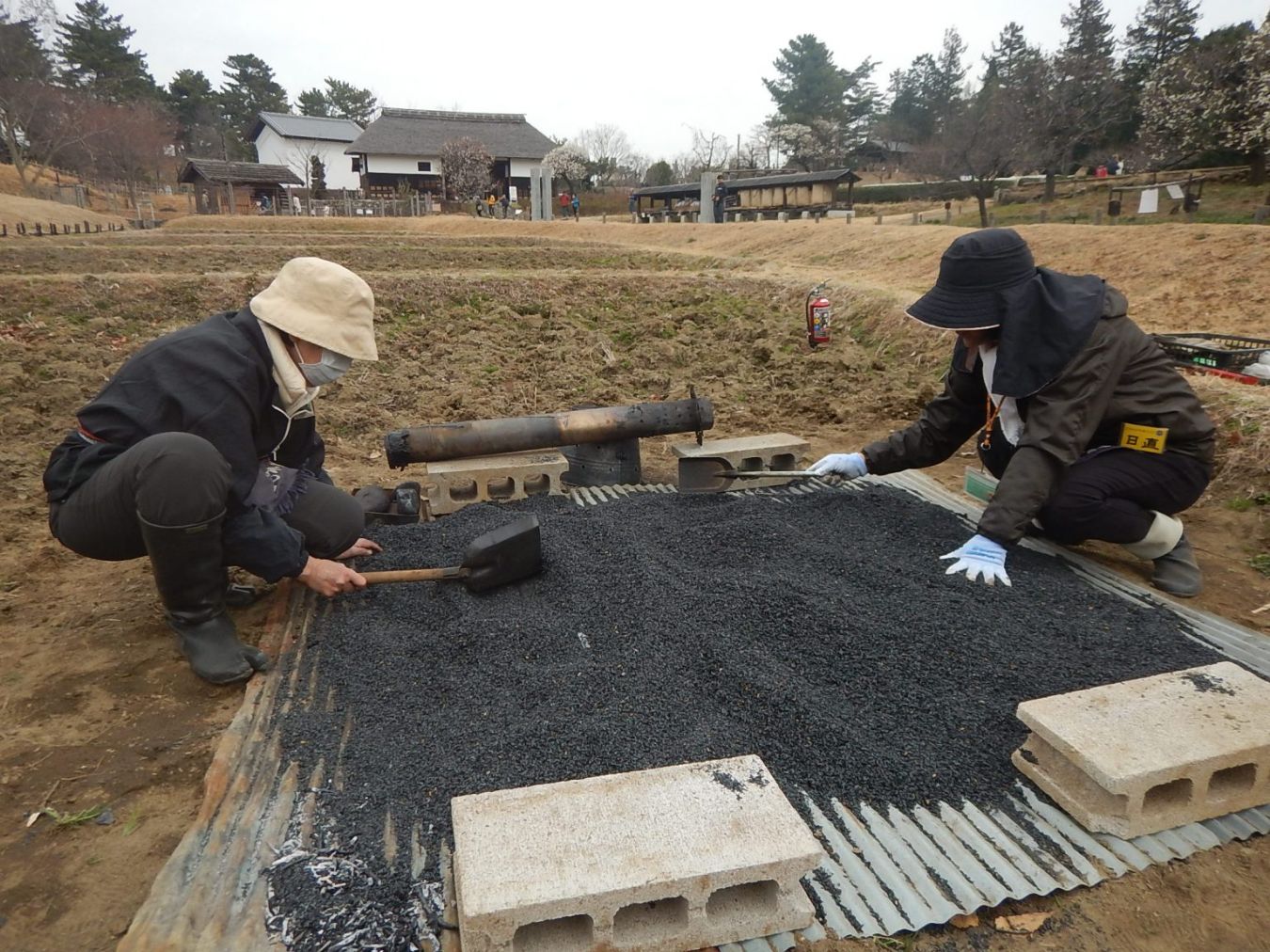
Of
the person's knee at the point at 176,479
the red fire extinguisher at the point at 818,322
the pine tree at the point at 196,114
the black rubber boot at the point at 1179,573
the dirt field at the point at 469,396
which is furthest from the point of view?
the pine tree at the point at 196,114

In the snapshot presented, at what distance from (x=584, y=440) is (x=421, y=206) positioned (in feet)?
111

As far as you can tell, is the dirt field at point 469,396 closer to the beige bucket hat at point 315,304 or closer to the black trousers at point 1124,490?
the black trousers at point 1124,490

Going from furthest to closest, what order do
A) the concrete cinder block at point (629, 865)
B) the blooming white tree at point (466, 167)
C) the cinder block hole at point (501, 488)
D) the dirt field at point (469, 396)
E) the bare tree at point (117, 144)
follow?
1. the blooming white tree at point (466, 167)
2. the bare tree at point (117, 144)
3. the cinder block hole at point (501, 488)
4. the dirt field at point (469, 396)
5. the concrete cinder block at point (629, 865)

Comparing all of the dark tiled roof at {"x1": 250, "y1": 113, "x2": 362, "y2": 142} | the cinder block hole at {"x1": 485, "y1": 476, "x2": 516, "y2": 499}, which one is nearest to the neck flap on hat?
the cinder block hole at {"x1": 485, "y1": 476, "x2": 516, "y2": 499}

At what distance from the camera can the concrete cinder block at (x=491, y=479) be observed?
3727 millimetres

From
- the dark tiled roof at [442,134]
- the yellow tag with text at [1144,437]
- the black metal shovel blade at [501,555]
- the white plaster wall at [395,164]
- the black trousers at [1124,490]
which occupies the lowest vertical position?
the black metal shovel blade at [501,555]

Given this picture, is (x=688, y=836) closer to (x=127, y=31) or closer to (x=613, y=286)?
(x=613, y=286)

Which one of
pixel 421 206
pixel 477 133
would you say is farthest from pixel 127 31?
pixel 421 206

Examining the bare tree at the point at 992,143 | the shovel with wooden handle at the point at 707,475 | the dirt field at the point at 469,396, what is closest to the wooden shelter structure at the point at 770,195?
the bare tree at the point at 992,143

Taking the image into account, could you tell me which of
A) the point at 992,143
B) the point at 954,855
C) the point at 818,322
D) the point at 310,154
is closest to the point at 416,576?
the point at 954,855

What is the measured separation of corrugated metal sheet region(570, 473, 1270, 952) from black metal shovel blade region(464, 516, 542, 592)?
1358 millimetres

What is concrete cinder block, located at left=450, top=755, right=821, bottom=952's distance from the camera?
1421mm

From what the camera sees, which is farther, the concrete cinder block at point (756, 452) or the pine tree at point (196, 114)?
the pine tree at point (196, 114)

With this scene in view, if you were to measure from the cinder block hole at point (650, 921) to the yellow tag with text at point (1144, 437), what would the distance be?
244cm
